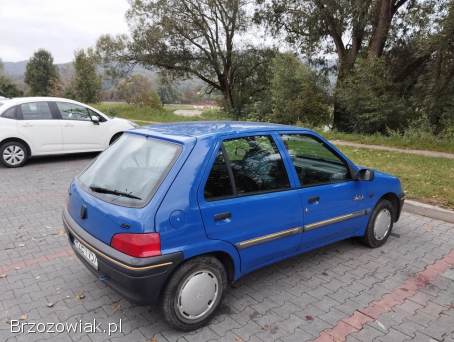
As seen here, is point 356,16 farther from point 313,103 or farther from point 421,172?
point 421,172

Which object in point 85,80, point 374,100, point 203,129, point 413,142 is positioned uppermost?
point 85,80

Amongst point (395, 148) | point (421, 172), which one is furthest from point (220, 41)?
point (421, 172)

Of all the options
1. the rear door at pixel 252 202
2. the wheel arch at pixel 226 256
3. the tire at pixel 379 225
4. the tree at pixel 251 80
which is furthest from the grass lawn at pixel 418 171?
the tree at pixel 251 80

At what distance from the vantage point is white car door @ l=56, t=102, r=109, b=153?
9.23 m

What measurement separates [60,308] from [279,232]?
2.06m

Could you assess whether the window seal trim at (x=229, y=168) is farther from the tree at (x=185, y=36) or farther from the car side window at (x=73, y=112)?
the tree at (x=185, y=36)

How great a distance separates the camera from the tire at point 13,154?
8.55 meters

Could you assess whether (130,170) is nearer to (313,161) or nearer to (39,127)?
(313,161)

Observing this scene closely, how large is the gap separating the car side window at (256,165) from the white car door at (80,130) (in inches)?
284

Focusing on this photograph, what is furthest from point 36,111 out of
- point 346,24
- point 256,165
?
point 346,24

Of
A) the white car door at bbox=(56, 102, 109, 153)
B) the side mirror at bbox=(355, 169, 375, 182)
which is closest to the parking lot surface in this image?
the side mirror at bbox=(355, 169, 375, 182)

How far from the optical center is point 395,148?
11.1 m

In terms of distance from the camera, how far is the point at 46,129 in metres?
8.93

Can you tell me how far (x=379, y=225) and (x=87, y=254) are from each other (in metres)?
3.39
